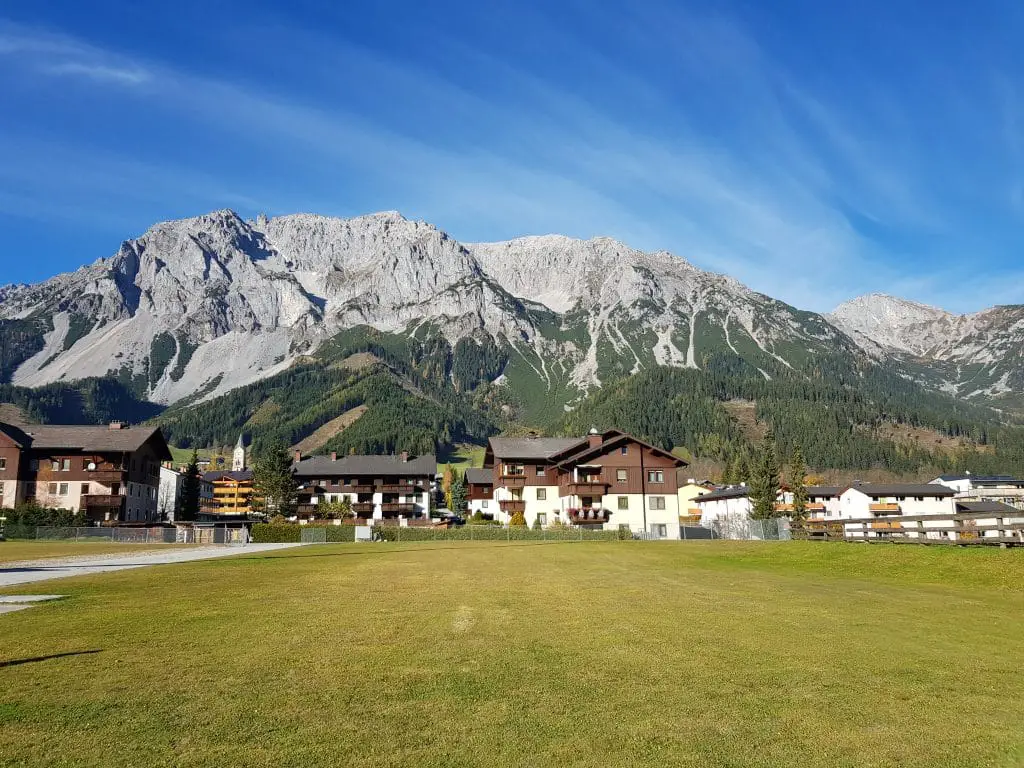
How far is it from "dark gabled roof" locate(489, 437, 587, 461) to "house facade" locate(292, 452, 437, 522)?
32.4 m

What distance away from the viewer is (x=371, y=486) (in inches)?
5157

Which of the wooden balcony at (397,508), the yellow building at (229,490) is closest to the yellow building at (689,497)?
the wooden balcony at (397,508)

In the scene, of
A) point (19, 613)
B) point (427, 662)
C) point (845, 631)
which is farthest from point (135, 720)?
point (845, 631)

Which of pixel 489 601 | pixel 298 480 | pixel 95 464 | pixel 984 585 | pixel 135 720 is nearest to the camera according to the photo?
pixel 135 720

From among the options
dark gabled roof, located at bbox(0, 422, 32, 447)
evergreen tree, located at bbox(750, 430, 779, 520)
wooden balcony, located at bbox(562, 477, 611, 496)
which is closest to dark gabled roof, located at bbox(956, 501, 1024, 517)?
evergreen tree, located at bbox(750, 430, 779, 520)

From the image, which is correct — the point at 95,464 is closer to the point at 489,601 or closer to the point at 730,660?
the point at 489,601

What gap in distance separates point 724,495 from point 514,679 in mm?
131686

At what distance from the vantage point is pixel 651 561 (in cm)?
4103

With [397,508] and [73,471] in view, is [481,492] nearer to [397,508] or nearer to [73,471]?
[397,508]

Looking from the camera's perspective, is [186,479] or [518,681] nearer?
[518,681]

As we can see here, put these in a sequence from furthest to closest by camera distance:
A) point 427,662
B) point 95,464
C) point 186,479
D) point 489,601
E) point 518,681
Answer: point 186,479 → point 95,464 → point 489,601 → point 427,662 → point 518,681

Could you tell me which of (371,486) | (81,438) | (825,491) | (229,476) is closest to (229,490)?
(229,476)

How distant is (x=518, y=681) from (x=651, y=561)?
1249 inches

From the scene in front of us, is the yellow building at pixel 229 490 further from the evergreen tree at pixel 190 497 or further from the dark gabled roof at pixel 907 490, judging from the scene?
the dark gabled roof at pixel 907 490
